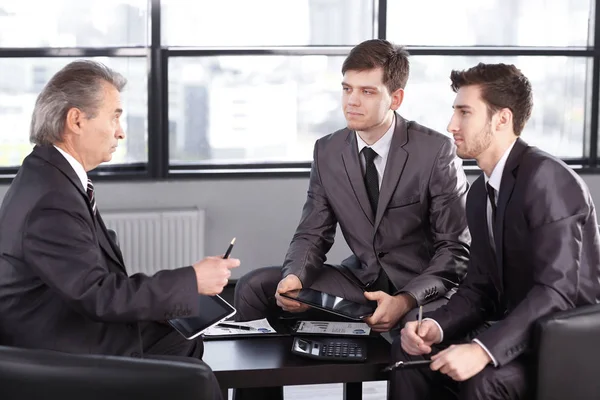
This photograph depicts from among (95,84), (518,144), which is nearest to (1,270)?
(95,84)

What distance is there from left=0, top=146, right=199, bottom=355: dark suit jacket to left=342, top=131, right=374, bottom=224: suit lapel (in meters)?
1.11

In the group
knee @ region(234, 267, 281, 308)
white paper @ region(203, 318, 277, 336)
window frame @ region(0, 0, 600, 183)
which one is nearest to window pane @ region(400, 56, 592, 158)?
window frame @ region(0, 0, 600, 183)

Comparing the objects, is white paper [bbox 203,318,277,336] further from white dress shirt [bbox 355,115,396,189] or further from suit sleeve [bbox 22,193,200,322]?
white dress shirt [bbox 355,115,396,189]

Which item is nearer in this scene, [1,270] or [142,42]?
[1,270]

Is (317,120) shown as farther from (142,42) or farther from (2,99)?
(2,99)

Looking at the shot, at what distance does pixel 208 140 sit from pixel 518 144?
2995mm

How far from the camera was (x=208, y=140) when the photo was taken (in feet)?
17.9

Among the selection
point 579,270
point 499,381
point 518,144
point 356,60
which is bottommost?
point 499,381

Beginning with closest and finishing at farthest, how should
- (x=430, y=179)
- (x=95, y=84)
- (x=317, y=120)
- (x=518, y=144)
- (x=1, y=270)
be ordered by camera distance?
(x=1, y=270) → (x=95, y=84) → (x=518, y=144) → (x=430, y=179) → (x=317, y=120)

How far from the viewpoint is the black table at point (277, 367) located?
2.46m

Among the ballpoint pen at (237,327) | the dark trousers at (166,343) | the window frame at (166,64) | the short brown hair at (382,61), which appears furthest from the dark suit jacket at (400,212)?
the window frame at (166,64)

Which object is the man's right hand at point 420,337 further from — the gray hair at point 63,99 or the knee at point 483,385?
the gray hair at point 63,99

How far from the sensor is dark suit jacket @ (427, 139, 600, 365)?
245 cm

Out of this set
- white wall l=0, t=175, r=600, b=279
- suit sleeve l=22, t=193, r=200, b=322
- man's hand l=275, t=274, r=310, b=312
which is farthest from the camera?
white wall l=0, t=175, r=600, b=279
